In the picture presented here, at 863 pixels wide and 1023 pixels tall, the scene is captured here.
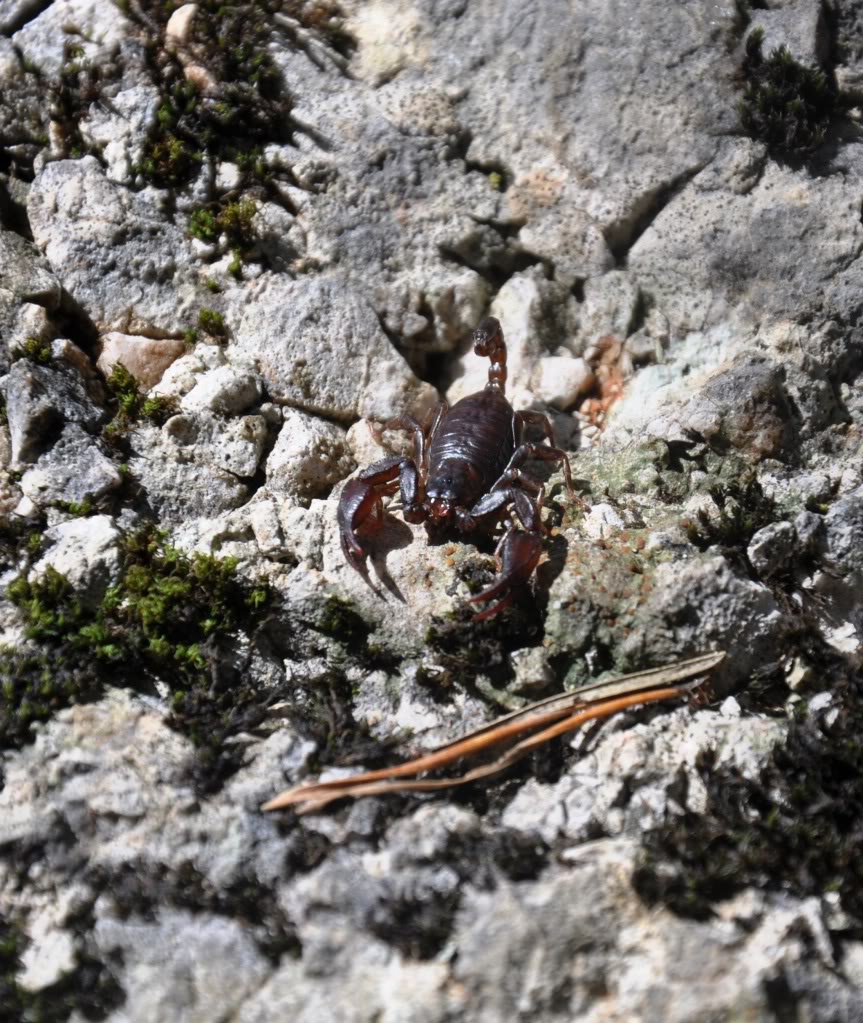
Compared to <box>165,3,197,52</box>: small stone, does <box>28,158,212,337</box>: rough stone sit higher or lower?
lower

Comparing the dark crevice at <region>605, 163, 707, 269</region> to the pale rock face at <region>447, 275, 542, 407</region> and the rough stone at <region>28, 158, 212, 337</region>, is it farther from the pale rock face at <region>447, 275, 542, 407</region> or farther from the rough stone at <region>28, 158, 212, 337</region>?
the rough stone at <region>28, 158, 212, 337</region>

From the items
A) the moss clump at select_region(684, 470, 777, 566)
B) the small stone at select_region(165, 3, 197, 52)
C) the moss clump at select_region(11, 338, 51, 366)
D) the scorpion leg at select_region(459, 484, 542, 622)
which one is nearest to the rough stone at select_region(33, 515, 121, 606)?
the moss clump at select_region(11, 338, 51, 366)

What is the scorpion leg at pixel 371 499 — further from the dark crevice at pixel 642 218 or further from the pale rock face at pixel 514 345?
the dark crevice at pixel 642 218

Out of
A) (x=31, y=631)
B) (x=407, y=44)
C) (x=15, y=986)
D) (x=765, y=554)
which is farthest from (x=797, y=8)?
(x=15, y=986)

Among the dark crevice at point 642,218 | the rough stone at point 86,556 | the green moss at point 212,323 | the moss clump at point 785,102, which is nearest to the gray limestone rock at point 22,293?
the green moss at point 212,323

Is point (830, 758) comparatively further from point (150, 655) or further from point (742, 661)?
point (150, 655)

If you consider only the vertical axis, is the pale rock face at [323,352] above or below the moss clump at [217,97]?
below

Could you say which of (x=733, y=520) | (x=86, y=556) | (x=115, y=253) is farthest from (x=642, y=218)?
(x=86, y=556)
